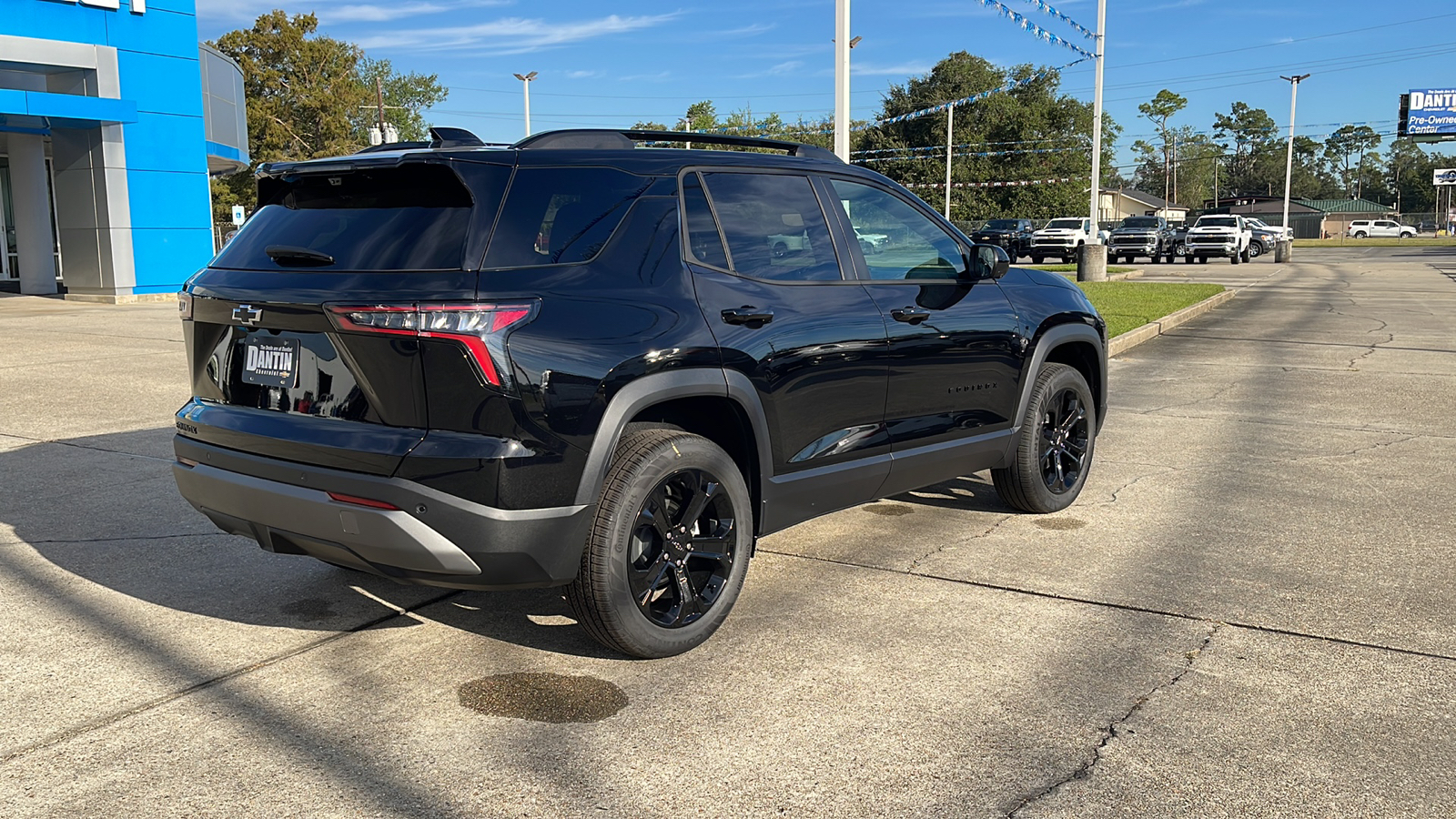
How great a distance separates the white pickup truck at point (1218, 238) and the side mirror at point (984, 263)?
39.4 meters

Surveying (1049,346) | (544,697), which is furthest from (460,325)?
(1049,346)

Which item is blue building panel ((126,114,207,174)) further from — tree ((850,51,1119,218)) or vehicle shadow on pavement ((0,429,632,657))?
tree ((850,51,1119,218))

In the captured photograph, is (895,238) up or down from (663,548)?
up

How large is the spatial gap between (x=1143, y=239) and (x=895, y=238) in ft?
129

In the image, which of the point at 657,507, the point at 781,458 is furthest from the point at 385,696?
the point at 781,458

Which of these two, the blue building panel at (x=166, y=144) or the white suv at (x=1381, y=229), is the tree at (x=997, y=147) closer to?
the white suv at (x=1381, y=229)

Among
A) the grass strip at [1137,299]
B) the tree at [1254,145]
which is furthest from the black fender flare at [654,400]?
the tree at [1254,145]

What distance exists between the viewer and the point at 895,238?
17.0 feet

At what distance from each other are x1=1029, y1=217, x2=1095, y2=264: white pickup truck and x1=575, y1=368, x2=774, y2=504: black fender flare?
37257mm

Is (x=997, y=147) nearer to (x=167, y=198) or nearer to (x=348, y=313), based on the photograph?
(x=167, y=198)

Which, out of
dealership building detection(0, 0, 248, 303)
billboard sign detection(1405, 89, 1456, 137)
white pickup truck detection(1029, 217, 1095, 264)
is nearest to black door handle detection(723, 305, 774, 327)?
dealership building detection(0, 0, 248, 303)

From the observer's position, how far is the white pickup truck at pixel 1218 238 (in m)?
41.0

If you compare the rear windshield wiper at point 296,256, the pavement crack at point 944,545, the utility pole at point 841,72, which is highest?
the utility pole at point 841,72

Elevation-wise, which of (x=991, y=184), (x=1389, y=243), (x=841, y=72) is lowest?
(x=1389, y=243)
